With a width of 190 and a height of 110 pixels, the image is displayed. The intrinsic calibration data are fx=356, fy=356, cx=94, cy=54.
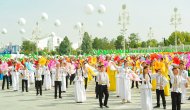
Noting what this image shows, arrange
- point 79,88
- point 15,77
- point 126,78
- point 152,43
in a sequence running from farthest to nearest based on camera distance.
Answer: point 152,43, point 15,77, point 79,88, point 126,78

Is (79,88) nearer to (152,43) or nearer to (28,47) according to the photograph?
(28,47)

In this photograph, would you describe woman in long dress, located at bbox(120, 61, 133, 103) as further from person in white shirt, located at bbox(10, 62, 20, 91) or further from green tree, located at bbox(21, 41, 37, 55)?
green tree, located at bbox(21, 41, 37, 55)

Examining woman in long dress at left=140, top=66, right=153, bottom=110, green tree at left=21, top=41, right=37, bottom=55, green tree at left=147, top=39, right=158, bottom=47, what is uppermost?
green tree at left=147, top=39, right=158, bottom=47

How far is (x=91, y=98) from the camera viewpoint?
55.4 ft

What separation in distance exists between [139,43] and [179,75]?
314 feet

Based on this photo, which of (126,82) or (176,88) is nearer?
(176,88)

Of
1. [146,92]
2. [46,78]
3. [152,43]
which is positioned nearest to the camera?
[146,92]

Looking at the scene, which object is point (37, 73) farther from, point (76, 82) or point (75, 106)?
point (75, 106)

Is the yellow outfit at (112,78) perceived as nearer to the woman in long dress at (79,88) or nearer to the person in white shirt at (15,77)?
the woman in long dress at (79,88)

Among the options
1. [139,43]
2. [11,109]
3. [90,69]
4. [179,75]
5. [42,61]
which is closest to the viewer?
[179,75]

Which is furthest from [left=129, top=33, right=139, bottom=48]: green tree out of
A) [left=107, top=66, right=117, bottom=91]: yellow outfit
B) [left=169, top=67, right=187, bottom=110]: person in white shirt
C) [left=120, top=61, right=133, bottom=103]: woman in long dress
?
[left=169, top=67, right=187, bottom=110]: person in white shirt

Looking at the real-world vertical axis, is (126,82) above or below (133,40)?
below

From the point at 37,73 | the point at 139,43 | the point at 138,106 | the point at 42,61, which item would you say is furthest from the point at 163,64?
the point at 139,43

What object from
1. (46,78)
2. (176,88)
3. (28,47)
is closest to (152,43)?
(28,47)
